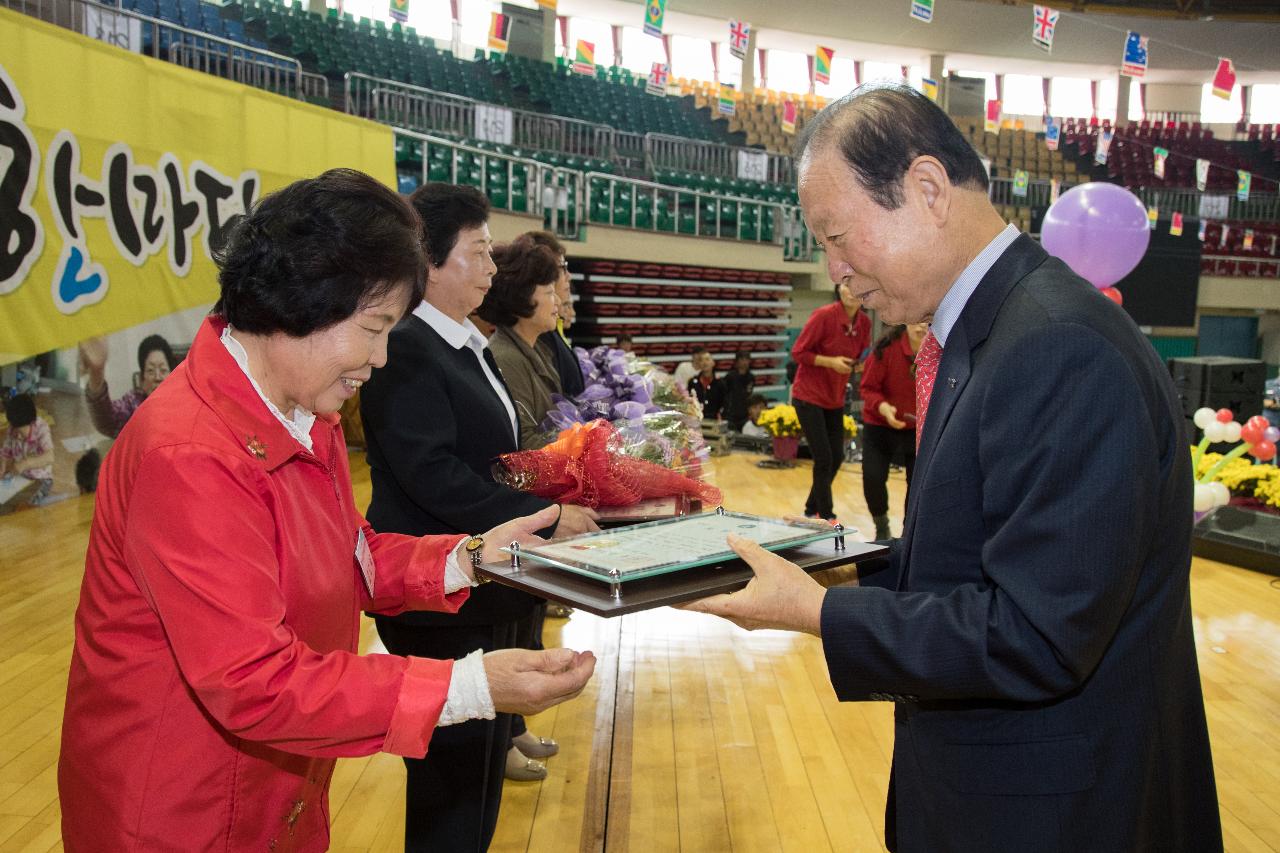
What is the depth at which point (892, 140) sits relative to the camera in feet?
3.52

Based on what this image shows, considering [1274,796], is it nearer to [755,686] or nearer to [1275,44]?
[755,686]

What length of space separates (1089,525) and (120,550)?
1.01 meters

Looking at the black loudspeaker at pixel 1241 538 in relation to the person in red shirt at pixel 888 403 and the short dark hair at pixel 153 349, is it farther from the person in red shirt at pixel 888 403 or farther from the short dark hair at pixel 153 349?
the short dark hair at pixel 153 349

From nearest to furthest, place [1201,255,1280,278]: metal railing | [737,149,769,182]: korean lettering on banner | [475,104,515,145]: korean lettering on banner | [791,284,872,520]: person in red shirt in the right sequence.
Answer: [791,284,872,520]: person in red shirt → [475,104,515,145]: korean lettering on banner → [737,149,769,182]: korean lettering on banner → [1201,255,1280,278]: metal railing

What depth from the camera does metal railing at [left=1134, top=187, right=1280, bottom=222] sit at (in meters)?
17.9

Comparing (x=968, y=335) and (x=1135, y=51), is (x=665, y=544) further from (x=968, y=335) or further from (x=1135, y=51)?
(x=1135, y=51)

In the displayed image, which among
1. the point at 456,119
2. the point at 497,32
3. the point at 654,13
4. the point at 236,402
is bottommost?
the point at 236,402

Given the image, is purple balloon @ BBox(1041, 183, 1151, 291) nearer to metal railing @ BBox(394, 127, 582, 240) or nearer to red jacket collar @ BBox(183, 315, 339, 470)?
metal railing @ BBox(394, 127, 582, 240)

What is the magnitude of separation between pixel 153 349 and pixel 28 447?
3.01ft

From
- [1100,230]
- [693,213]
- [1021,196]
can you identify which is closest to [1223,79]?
[1021,196]

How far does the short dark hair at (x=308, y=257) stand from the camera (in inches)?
43.4

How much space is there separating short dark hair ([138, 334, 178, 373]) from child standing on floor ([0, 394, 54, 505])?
676 mm

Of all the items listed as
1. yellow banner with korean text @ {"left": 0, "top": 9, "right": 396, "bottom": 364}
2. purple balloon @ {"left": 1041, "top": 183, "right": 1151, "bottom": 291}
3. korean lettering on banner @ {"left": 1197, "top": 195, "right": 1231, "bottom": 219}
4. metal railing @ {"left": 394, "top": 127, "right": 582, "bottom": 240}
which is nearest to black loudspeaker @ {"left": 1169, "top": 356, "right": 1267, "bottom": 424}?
purple balloon @ {"left": 1041, "top": 183, "right": 1151, "bottom": 291}

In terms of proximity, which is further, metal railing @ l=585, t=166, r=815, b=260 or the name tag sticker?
metal railing @ l=585, t=166, r=815, b=260
